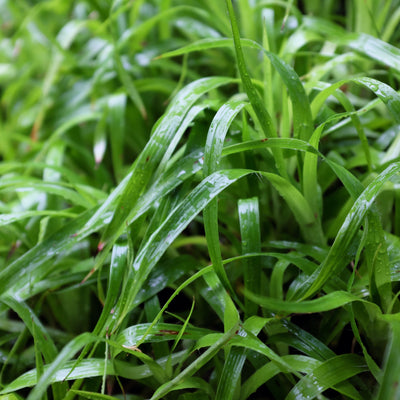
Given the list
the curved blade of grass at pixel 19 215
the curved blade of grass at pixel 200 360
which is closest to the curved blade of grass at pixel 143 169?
the curved blade of grass at pixel 19 215

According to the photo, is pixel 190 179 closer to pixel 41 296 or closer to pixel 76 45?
pixel 41 296

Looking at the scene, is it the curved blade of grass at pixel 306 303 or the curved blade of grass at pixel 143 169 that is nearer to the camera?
the curved blade of grass at pixel 306 303

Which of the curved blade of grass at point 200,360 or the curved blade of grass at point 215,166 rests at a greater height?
the curved blade of grass at point 215,166

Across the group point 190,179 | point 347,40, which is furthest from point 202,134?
point 347,40

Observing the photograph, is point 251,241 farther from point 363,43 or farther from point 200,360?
point 363,43

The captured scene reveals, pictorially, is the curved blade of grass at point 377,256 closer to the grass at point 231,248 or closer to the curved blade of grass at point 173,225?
the grass at point 231,248

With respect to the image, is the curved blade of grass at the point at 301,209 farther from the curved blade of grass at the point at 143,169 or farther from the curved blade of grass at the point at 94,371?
the curved blade of grass at the point at 94,371

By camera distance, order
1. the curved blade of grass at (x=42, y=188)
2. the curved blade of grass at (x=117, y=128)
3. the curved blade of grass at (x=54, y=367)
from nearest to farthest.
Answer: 1. the curved blade of grass at (x=54, y=367)
2. the curved blade of grass at (x=42, y=188)
3. the curved blade of grass at (x=117, y=128)

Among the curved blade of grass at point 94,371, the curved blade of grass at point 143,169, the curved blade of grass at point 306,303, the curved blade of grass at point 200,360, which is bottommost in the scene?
the curved blade of grass at point 94,371

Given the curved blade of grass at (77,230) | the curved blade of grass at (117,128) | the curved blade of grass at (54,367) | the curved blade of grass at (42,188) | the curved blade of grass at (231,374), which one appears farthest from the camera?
the curved blade of grass at (117,128)
